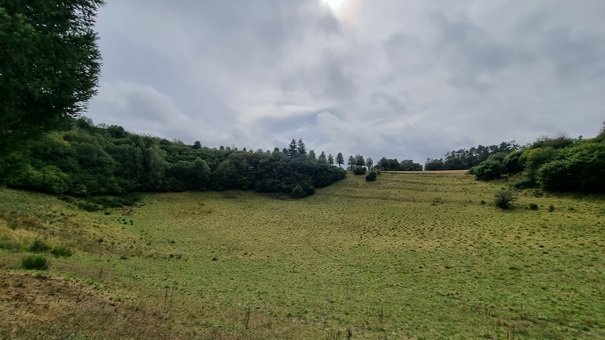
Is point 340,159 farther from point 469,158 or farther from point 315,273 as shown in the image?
point 315,273

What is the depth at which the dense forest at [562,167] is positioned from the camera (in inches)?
1340

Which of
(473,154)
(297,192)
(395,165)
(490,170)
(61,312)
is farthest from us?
(473,154)

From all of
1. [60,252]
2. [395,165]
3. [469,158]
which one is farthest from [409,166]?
[60,252]

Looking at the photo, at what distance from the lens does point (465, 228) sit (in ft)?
106

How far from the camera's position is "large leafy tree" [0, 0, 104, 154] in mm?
6095

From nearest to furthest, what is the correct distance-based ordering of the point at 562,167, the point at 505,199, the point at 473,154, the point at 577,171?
the point at 577,171, the point at 505,199, the point at 562,167, the point at 473,154

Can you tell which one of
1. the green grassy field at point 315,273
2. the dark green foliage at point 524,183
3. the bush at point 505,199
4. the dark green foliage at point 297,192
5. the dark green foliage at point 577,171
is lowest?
the green grassy field at point 315,273

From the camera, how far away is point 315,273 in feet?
69.9

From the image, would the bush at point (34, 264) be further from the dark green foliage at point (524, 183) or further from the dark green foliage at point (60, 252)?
the dark green foliage at point (524, 183)

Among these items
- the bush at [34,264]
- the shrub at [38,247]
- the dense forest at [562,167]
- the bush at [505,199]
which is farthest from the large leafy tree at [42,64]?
the dense forest at [562,167]

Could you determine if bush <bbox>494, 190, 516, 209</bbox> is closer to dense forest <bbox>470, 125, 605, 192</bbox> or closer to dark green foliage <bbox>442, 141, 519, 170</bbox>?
dense forest <bbox>470, 125, 605, 192</bbox>

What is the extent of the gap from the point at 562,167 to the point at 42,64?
180 ft

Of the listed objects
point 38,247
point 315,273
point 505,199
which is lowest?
point 315,273

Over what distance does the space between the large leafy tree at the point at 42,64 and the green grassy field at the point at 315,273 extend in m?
5.36
